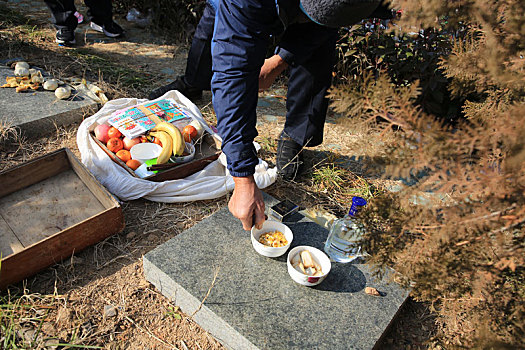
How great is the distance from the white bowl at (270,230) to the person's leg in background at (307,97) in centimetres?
98

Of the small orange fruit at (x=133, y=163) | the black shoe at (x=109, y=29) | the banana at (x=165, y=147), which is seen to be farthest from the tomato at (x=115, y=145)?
the black shoe at (x=109, y=29)

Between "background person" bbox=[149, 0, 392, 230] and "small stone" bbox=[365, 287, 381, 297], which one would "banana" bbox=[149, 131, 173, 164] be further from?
"small stone" bbox=[365, 287, 381, 297]

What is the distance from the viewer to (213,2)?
2975 mm

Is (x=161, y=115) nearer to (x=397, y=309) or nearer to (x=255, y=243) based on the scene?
(x=255, y=243)

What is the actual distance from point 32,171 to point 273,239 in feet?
6.16

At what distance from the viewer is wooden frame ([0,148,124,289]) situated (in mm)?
2070

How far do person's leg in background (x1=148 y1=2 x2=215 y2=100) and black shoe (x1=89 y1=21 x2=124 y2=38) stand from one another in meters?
2.43

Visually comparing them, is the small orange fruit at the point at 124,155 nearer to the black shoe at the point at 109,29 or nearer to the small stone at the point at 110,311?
the small stone at the point at 110,311

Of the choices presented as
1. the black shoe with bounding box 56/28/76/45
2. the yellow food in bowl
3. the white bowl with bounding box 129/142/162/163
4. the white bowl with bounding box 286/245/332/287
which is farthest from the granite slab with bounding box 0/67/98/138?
the white bowl with bounding box 286/245/332/287

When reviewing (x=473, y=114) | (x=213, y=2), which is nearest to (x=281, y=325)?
(x=473, y=114)

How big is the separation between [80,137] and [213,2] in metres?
1.60

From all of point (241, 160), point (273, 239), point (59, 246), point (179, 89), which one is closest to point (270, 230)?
point (273, 239)

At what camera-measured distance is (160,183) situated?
8.91 ft

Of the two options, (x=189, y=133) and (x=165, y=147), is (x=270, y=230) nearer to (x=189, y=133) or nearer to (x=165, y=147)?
(x=165, y=147)
